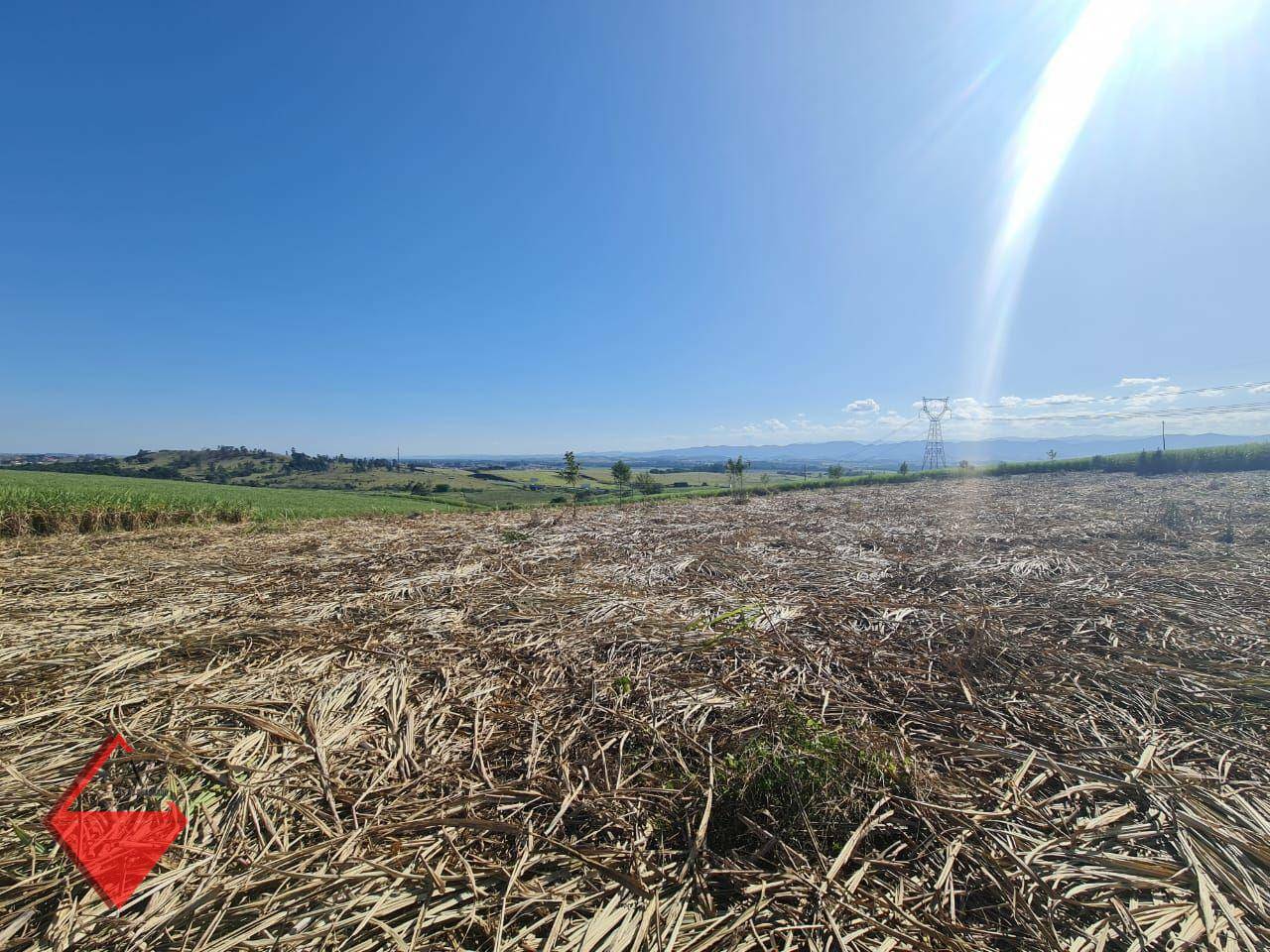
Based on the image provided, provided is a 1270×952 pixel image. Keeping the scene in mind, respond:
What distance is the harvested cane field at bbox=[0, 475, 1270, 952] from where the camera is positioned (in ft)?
5.99

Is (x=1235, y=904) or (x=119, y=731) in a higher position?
(x=119, y=731)

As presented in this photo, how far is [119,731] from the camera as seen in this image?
9.46 ft

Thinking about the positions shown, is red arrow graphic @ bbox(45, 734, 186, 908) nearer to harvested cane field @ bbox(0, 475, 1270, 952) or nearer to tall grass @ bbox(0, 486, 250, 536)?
harvested cane field @ bbox(0, 475, 1270, 952)

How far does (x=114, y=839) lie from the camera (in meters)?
2.20

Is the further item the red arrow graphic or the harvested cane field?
the red arrow graphic

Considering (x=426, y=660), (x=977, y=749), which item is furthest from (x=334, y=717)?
(x=977, y=749)

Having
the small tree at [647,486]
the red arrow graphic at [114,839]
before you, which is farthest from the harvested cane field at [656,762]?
the small tree at [647,486]

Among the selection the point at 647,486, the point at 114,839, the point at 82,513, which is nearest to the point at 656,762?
the point at 114,839

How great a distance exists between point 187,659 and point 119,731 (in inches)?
52.0

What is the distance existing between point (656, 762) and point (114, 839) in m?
2.70

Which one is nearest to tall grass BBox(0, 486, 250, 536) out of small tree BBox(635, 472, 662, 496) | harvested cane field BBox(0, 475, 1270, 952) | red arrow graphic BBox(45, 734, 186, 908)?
harvested cane field BBox(0, 475, 1270, 952)

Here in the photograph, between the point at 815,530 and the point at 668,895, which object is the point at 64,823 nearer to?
the point at 668,895

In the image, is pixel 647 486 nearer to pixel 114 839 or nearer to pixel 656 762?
pixel 656 762

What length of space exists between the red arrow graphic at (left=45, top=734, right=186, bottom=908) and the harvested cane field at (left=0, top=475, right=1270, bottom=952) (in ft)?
0.22
